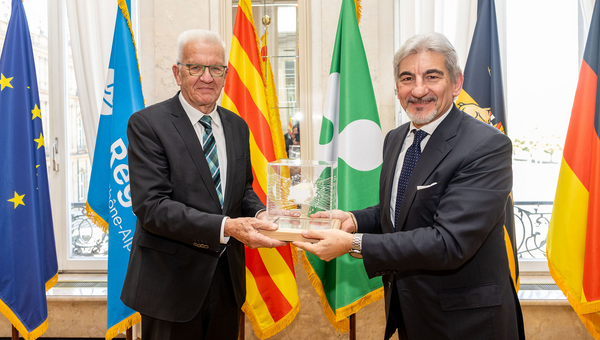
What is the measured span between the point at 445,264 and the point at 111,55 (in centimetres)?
252

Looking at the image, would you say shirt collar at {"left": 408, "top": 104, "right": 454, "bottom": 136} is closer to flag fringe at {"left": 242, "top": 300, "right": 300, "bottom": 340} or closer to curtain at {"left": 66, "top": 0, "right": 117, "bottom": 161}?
flag fringe at {"left": 242, "top": 300, "right": 300, "bottom": 340}

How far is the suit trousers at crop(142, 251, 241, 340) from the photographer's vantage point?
1704 millimetres

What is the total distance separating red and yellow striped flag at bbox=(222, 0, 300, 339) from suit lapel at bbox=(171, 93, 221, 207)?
0.77 metres

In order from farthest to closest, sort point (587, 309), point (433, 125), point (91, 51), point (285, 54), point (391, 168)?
1. point (285, 54)
2. point (91, 51)
3. point (587, 309)
4. point (391, 168)
5. point (433, 125)

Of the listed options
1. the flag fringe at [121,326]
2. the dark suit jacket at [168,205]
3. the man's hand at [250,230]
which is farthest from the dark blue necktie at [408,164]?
the flag fringe at [121,326]

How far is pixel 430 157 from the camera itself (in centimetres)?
147

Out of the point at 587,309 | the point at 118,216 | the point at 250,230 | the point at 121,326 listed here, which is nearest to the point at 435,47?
the point at 250,230

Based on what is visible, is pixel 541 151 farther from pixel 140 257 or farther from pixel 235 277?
pixel 140 257

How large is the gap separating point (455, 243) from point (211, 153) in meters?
1.14

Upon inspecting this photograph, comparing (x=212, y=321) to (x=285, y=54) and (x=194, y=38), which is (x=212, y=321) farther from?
(x=285, y=54)

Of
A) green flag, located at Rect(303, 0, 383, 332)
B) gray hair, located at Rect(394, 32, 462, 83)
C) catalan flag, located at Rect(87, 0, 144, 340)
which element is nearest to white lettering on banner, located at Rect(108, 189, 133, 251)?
catalan flag, located at Rect(87, 0, 144, 340)

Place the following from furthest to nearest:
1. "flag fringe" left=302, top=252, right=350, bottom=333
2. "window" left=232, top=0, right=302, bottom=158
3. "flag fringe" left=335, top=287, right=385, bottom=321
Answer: "window" left=232, top=0, right=302, bottom=158 < "flag fringe" left=302, top=252, right=350, bottom=333 < "flag fringe" left=335, top=287, right=385, bottom=321

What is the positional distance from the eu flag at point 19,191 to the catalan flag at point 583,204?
342cm

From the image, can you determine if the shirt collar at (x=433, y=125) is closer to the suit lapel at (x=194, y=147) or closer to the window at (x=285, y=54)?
the suit lapel at (x=194, y=147)
